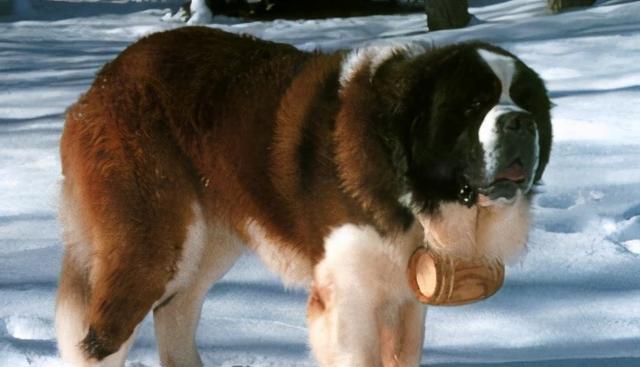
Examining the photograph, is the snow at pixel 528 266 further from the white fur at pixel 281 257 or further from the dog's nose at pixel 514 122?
the dog's nose at pixel 514 122

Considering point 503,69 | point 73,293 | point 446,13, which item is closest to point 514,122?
point 503,69

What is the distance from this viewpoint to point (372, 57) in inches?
135

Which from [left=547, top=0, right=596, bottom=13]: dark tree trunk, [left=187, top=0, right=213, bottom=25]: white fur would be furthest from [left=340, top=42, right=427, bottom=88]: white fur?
[left=187, top=0, right=213, bottom=25]: white fur

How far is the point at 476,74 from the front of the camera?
3.02 m

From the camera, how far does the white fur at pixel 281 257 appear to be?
3.50m

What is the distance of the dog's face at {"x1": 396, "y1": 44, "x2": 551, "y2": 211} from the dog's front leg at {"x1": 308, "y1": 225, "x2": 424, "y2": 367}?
0.62 feet

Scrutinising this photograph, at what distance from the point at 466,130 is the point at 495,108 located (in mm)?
103

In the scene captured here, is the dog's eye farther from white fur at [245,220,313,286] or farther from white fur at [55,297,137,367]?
white fur at [55,297,137,367]

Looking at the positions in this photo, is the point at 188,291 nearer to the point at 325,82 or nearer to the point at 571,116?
the point at 325,82

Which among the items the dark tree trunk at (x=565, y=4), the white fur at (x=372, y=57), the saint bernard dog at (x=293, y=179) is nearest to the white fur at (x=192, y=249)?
the saint bernard dog at (x=293, y=179)

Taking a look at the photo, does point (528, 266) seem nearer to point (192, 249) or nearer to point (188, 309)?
point (188, 309)

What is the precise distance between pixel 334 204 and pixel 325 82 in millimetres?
423

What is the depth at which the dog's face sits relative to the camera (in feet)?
9.66

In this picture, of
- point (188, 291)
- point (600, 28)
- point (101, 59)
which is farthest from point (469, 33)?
point (188, 291)
